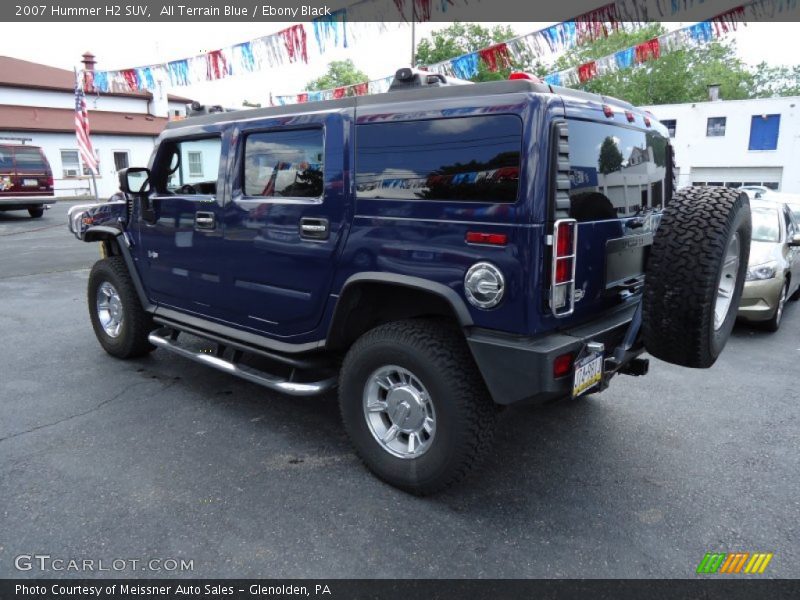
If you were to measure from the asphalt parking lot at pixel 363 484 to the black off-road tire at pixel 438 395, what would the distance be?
17cm

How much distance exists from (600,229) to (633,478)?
1456 millimetres

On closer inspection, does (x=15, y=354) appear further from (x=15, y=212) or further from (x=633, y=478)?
(x=15, y=212)

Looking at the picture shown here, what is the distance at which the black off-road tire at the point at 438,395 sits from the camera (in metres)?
2.76

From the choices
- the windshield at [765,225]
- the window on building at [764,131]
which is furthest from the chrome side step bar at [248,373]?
the window on building at [764,131]

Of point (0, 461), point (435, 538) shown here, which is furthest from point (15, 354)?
point (435, 538)

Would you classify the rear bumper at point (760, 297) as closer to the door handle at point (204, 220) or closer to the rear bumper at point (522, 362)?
the rear bumper at point (522, 362)

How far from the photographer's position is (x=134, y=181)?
4469 mm

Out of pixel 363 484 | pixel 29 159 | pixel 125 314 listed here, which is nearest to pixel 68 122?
pixel 29 159

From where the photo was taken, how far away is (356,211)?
3.09 meters

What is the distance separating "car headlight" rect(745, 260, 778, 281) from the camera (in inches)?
238

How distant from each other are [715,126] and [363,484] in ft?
113

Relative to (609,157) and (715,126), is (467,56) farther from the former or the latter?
(715,126)

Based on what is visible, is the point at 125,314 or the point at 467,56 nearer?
the point at 125,314
